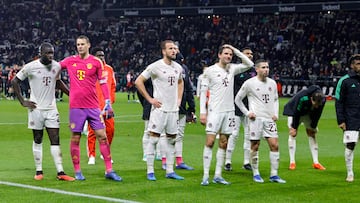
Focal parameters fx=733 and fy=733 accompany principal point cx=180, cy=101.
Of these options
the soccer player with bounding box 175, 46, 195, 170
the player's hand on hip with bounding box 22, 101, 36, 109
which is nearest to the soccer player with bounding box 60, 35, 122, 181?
the player's hand on hip with bounding box 22, 101, 36, 109

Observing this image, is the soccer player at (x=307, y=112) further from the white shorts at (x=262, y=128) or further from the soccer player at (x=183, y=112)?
the soccer player at (x=183, y=112)

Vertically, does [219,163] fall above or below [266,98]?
below

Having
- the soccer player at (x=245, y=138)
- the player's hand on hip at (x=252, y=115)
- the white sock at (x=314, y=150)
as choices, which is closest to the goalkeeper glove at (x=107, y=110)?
the soccer player at (x=245, y=138)

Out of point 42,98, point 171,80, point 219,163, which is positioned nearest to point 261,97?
point 219,163

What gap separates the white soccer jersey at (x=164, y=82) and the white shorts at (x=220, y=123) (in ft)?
2.48

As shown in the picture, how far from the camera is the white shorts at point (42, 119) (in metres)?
12.9

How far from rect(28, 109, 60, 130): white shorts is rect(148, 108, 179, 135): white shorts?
1.70m

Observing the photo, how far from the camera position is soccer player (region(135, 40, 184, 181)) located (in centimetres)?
1288

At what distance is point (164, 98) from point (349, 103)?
10.9ft

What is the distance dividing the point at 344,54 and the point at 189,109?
34.1 meters

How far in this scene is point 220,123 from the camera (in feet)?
41.5

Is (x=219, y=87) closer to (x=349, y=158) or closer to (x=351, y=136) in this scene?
(x=351, y=136)

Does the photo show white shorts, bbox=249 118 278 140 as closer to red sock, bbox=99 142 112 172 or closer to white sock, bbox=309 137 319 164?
white sock, bbox=309 137 319 164

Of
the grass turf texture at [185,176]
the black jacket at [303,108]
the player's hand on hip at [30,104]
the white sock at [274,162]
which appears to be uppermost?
the player's hand on hip at [30,104]
